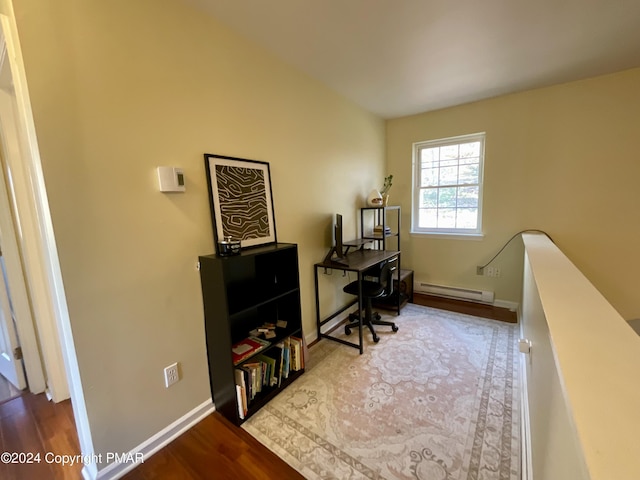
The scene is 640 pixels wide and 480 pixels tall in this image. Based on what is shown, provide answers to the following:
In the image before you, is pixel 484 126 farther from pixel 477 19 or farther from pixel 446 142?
pixel 477 19

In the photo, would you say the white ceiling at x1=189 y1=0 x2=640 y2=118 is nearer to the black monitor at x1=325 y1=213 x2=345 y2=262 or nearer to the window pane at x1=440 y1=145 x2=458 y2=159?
the window pane at x1=440 y1=145 x2=458 y2=159

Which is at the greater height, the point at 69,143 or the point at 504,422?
the point at 69,143

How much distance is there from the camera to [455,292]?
12.0 feet

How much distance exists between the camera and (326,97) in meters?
2.75

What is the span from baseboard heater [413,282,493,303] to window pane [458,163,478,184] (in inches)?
56.9

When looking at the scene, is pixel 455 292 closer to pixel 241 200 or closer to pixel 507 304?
pixel 507 304

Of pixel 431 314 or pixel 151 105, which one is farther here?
pixel 431 314

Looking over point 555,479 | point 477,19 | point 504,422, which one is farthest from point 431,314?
point 477,19

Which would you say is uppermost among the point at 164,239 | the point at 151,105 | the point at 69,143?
the point at 151,105

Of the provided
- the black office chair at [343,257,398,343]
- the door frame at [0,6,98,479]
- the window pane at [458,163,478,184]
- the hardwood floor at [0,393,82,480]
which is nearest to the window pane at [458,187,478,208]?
the window pane at [458,163,478,184]

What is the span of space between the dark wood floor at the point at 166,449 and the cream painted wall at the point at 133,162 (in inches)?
6.8

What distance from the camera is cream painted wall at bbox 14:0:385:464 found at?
120 centimetres

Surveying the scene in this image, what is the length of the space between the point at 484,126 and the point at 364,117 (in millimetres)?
1463

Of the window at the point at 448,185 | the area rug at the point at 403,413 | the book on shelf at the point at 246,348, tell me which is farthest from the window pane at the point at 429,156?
the book on shelf at the point at 246,348
